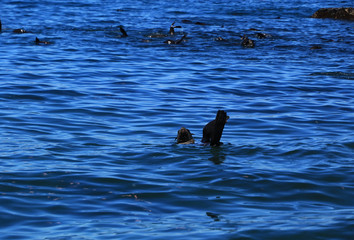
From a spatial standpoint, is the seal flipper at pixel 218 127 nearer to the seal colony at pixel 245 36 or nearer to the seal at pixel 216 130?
the seal at pixel 216 130

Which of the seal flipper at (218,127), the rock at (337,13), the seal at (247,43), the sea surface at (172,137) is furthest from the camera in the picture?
the rock at (337,13)

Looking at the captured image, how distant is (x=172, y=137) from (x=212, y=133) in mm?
1175

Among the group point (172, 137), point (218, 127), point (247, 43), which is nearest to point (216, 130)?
point (218, 127)

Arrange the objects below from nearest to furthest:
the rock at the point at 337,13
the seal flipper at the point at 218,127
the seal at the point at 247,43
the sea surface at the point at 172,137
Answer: the sea surface at the point at 172,137 < the seal flipper at the point at 218,127 < the seal at the point at 247,43 < the rock at the point at 337,13

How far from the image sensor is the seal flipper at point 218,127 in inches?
373

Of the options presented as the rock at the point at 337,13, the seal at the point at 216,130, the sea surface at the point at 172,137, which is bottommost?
the sea surface at the point at 172,137

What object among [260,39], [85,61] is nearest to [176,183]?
[85,61]

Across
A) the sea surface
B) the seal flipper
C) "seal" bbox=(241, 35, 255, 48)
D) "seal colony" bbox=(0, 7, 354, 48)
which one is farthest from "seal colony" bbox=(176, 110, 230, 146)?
"seal" bbox=(241, 35, 255, 48)

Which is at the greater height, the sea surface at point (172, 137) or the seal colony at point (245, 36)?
the seal colony at point (245, 36)

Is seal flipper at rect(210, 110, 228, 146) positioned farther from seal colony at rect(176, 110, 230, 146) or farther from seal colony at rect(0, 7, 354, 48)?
seal colony at rect(0, 7, 354, 48)

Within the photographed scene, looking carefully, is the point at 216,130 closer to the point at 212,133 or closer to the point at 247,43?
the point at 212,133

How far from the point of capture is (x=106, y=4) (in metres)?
37.6

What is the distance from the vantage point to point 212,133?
970cm

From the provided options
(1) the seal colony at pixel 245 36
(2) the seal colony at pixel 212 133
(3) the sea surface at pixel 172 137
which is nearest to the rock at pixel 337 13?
(1) the seal colony at pixel 245 36
